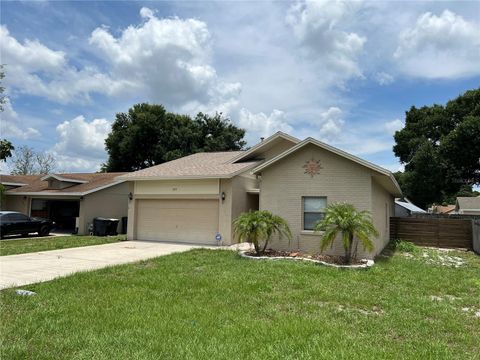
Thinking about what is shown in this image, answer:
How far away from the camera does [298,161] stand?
14258 mm

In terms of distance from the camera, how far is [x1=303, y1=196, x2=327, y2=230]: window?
45.5 ft

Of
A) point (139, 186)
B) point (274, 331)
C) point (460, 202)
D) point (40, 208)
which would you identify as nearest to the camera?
point (274, 331)

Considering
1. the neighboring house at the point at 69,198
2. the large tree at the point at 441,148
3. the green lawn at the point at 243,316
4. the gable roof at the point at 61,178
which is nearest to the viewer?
the green lawn at the point at 243,316

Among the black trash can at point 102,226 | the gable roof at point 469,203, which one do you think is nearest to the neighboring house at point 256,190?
the black trash can at point 102,226

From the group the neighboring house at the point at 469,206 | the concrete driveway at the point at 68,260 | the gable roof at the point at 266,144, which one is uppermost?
the gable roof at the point at 266,144

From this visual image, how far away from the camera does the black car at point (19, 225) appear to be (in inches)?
764

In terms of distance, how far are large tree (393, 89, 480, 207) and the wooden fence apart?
14305 mm

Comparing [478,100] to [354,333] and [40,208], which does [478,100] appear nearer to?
[354,333]

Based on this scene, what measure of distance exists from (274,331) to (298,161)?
9.44 metres

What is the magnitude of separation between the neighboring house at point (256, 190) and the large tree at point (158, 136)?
697 inches

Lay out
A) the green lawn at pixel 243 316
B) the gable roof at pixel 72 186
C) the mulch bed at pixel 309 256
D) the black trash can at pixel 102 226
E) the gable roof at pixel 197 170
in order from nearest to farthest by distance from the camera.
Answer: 1. the green lawn at pixel 243 316
2. the mulch bed at pixel 309 256
3. the gable roof at pixel 197 170
4. the black trash can at pixel 102 226
5. the gable roof at pixel 72 186

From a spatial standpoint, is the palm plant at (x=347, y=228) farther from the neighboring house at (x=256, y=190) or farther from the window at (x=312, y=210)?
the window at (x=312, y=210)

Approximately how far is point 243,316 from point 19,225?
18.2 metres

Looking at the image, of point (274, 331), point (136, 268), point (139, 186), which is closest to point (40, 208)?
point (139, 186)
